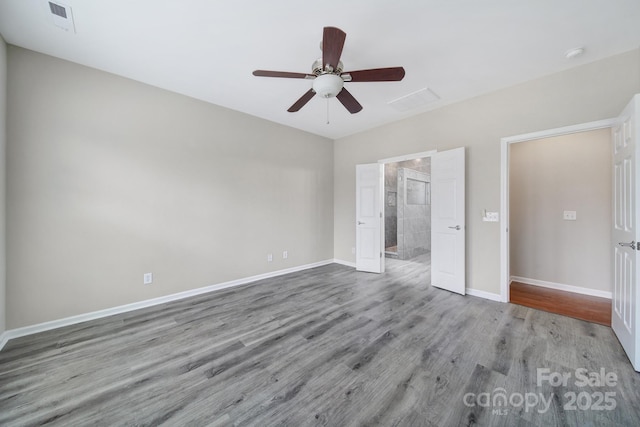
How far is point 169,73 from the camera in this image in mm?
2793

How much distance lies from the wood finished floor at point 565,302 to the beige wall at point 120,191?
13.1ft

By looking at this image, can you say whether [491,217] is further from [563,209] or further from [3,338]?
[3,338]

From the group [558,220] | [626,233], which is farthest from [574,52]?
[558,220]

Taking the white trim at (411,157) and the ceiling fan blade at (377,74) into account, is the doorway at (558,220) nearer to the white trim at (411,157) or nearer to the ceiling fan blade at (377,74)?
the white trim at (411,157)

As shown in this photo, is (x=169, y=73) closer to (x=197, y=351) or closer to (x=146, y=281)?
(x=146, y=281)

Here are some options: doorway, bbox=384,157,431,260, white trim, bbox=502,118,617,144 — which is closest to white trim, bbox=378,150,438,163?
white trim, bbox=502,118,617,144

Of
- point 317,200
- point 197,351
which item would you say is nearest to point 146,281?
point 197,351

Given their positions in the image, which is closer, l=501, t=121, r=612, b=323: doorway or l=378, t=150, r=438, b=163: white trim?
l=501, t=121, r=612, b=323: doorway

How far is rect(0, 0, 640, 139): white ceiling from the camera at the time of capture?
188 cm

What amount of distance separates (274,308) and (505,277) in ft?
10.1

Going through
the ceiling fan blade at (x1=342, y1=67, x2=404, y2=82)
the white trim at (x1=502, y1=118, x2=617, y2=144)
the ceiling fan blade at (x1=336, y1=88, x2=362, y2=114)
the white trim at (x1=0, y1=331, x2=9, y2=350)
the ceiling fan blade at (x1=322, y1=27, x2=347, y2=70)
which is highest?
the ceiling fan blade at (x1=322, y1=27, x2=347, y2=70)

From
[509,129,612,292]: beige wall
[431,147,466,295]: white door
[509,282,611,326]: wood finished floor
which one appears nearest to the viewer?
[509,282,611,326]: wood finished floor

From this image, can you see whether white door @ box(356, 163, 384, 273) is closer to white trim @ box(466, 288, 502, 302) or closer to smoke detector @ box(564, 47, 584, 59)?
white trim @ box(466, 288, 502, 302)

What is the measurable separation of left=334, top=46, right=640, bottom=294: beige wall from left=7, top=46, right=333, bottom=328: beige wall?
8.51 ft
